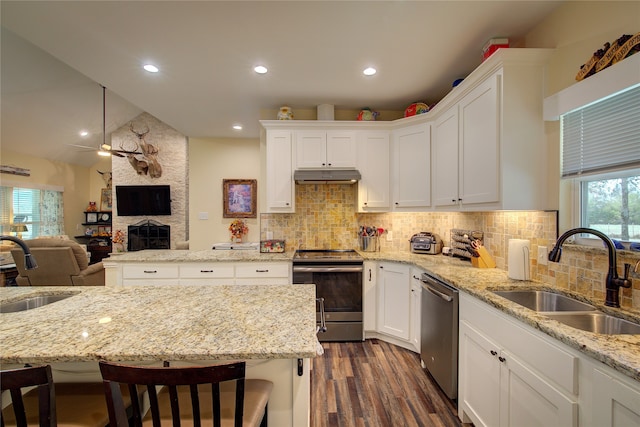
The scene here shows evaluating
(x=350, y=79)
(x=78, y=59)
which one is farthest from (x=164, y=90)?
(x=350, y=79)

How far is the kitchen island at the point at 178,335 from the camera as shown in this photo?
3.10ft

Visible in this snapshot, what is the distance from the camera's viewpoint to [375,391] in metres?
2.08

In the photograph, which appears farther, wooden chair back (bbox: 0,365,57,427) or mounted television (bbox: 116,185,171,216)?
mounted television (bbox: 116,185,171,216)

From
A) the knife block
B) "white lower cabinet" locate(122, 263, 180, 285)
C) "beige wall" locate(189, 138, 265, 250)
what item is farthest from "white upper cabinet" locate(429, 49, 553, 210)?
"beige wall" locate(189, 138, 265, 250)

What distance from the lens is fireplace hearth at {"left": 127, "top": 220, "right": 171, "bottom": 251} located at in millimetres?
6379

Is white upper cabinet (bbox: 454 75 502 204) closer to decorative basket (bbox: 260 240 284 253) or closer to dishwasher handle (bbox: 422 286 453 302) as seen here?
dishwasher handle (bbox: 422 286 453 302)

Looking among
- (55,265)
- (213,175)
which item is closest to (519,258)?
(213,175)

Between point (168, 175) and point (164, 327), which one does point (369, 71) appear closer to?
point (164, 327)

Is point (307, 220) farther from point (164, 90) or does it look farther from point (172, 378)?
point (172, 378)

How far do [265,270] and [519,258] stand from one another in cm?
225

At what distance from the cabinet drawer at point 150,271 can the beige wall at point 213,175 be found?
249 centimetres

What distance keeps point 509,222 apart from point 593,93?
1.00m

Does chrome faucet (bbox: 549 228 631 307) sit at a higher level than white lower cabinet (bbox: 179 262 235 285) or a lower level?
higher

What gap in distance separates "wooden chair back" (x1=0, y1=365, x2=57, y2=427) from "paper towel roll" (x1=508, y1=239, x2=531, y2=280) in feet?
7.82
